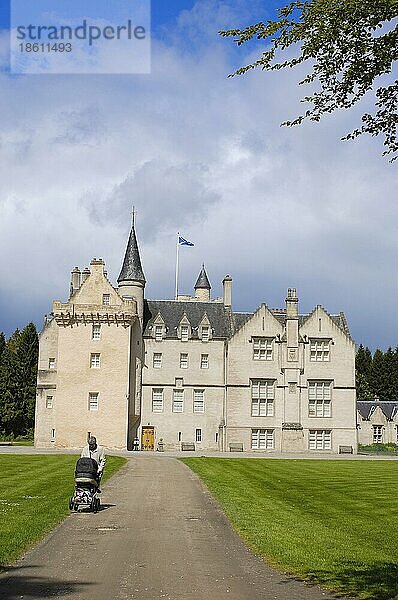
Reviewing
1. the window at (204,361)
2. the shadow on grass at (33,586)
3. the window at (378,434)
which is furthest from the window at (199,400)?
the shadow on grass at (33,586)

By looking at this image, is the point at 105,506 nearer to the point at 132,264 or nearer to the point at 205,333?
the point at 205,333

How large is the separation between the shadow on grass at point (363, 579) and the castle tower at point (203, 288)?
67.0 meters

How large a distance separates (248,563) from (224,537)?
283 cm

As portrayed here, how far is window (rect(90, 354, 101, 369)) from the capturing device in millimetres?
66688

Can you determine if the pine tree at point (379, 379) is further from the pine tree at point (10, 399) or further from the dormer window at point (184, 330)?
the pine tree at point (10, 399)

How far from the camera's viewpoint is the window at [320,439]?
225ft

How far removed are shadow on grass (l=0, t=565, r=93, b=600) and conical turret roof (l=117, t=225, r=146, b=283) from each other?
60.4 meters

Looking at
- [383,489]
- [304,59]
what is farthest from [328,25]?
[383,489]

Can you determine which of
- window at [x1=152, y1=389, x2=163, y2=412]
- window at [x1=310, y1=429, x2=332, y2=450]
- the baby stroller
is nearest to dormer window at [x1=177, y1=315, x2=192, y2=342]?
window at [x1=152, y1=389, x2=163, y2=412]

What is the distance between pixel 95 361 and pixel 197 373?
31.2ft

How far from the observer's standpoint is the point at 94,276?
67.9 meters

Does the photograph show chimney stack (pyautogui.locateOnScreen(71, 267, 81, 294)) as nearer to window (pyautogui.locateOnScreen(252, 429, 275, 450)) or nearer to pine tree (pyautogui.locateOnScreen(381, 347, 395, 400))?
window (pyautogui.locateOnScreen(252, 429, 275, 450))

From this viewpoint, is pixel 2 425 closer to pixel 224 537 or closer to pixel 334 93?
pixel 224 537

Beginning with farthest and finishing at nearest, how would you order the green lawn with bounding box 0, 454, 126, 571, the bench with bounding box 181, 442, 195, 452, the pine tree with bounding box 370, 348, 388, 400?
the pine tree with bounding box 370, 348, 388, 400 → the bench with bounding box 181, 442, 195, 452 → the green lawn with bounding box 0, 454, 126, 571
